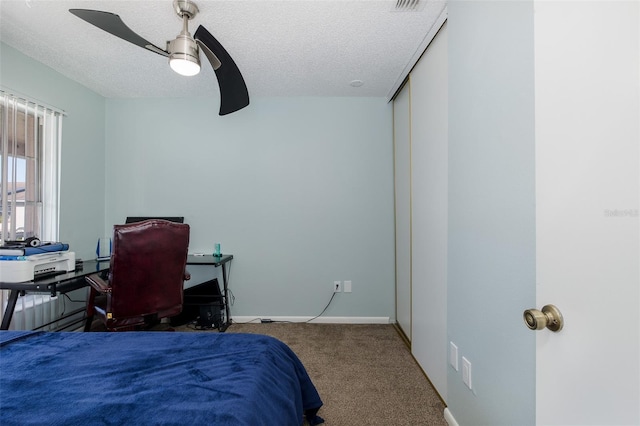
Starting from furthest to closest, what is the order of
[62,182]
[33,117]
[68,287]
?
[62,182], [33,117], [68,287]

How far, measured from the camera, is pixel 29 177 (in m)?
2.29

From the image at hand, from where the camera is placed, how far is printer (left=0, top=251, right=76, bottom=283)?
1813 mm

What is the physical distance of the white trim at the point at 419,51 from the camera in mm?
1701

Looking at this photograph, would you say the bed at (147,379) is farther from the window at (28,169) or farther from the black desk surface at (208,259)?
the window at (28,169)

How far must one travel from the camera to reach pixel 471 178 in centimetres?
130

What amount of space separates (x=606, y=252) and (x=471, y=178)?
798mm

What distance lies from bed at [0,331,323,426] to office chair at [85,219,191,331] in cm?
60

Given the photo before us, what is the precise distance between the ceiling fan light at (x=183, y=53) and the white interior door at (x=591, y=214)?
1.61 m

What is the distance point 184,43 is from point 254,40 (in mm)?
688

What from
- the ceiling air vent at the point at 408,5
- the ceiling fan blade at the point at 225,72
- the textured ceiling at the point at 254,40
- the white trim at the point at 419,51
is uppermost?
the textured ceiling at the point at 254,40

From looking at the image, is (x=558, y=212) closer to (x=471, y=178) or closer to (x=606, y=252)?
(x=606, y=252)

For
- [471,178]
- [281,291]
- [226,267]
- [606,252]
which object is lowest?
[281,291]

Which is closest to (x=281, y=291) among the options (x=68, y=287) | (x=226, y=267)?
(x=226, y=267)

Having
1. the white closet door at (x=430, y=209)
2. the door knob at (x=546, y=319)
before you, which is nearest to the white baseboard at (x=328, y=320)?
the white closet door at (x=430, y=209)
